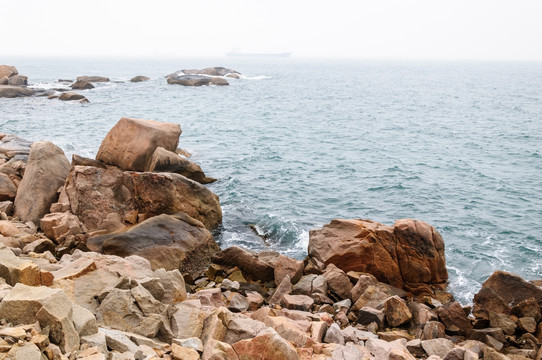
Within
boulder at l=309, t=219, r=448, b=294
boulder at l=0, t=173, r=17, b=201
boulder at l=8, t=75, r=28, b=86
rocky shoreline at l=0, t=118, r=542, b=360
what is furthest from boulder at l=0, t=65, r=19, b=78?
boulder at l=309, t=219, r=448, b=294

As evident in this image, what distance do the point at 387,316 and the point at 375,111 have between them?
173ft

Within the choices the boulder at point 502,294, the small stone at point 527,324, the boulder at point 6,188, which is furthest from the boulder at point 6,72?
the small stone at point 527,324

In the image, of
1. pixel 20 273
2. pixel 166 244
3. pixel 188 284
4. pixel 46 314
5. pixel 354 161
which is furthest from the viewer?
pixel 354 161

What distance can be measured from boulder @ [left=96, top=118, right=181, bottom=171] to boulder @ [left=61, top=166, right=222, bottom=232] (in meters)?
3.76

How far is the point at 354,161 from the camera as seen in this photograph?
118 feet

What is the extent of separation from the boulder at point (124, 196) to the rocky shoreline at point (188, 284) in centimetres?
6

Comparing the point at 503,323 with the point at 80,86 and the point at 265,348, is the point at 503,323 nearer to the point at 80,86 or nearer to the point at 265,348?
the point at 265,348

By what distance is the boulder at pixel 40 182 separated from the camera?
20.0m

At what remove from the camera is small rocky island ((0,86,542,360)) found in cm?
895

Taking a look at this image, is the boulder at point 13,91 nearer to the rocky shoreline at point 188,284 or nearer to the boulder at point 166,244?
the rocky shoreline at point 188,284

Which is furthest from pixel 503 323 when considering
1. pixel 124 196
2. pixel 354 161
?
Result: pixel 354 161

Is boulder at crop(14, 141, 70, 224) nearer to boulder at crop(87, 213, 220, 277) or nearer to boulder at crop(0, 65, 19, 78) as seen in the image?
boulder at crop(87, 213, 220, 277)

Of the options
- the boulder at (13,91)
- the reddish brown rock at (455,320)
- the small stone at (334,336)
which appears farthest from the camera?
the boulder at (13,91)

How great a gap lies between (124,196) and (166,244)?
437 centimetres
